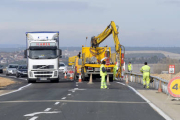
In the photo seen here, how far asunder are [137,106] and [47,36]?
18059 mm

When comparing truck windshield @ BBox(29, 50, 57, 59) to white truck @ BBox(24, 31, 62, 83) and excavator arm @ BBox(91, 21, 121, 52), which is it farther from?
excavator arm @ BBox(91, 21, 121, 52)

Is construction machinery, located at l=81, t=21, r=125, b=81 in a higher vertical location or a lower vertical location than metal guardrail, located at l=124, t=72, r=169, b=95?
higher

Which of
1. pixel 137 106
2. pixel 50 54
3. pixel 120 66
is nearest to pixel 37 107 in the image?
pixel 137 106

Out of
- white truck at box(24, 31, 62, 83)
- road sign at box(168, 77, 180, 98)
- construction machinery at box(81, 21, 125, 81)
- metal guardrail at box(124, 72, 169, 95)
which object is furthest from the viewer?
construction machinery at box(81, 21, 125, 81)

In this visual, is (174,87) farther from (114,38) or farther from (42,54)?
(114,38)

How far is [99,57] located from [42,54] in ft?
21.7

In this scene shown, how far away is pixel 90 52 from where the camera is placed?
37.9m

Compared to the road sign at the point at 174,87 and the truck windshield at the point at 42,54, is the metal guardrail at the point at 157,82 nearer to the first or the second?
the road sign at the point at 174,87

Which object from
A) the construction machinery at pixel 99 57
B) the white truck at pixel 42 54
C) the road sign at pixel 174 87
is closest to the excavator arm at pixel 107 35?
the construction machinery at pixel 99 57

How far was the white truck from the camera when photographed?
108 feet

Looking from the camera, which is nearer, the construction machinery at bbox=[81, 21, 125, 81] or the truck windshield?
the truck windshield

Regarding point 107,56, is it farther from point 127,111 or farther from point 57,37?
point 127,111

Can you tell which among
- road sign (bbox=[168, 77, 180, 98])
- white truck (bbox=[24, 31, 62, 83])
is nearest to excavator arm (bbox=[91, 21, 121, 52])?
white truck (bbox=[24, 31, 62, 83])

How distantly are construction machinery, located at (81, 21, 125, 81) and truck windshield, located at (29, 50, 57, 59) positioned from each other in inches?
149
